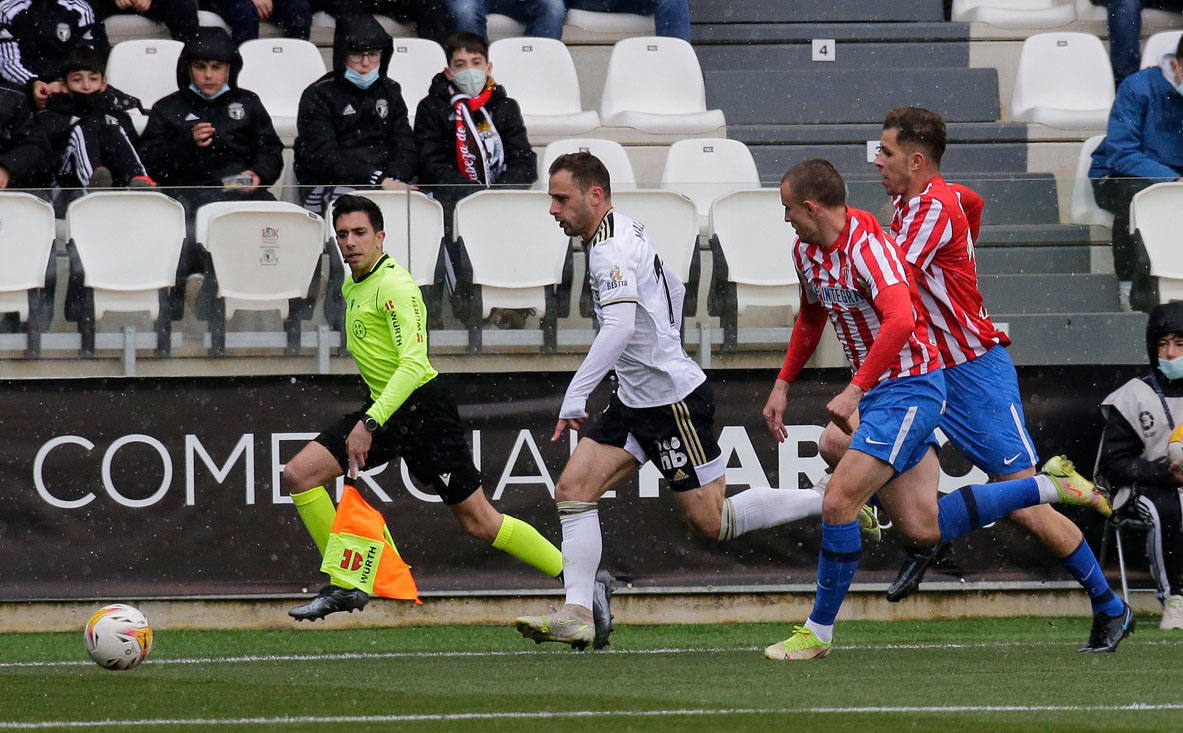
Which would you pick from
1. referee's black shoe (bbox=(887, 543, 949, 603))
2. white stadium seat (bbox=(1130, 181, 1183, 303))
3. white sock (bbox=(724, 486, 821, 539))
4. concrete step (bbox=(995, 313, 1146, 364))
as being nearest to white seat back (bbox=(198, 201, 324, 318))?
white sock (bbox=(724, 486, 821, 539))

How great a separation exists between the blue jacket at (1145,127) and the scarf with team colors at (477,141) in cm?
378

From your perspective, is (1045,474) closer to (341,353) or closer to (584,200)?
(584,200)

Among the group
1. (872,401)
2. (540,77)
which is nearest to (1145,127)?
(540,77)

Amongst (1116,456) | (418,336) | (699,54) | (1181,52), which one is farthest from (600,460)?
(699,54)

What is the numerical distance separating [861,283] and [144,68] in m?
6.73

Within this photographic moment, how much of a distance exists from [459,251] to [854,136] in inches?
177

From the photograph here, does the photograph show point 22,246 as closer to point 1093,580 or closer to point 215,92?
point 215,92

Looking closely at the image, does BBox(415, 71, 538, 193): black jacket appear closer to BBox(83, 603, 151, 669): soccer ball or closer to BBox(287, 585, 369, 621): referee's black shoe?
BBox(287, 585, 369, 621): referee's black shoe

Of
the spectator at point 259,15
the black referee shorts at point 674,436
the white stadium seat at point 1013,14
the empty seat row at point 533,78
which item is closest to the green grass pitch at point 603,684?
the black referee shorts at point 674,436

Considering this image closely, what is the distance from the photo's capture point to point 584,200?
6.60 metres

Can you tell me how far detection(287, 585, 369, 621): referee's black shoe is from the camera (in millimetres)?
6863

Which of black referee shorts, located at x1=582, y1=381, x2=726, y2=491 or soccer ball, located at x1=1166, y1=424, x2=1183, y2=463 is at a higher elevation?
black referee shorts, located at x1=582, y1=381, x2=726, y2=491

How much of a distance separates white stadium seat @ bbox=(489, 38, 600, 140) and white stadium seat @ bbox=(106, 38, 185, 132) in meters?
2.26

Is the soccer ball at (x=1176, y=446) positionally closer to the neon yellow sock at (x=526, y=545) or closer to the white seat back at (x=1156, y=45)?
the neon yellow sock at (x=526, y=545)
